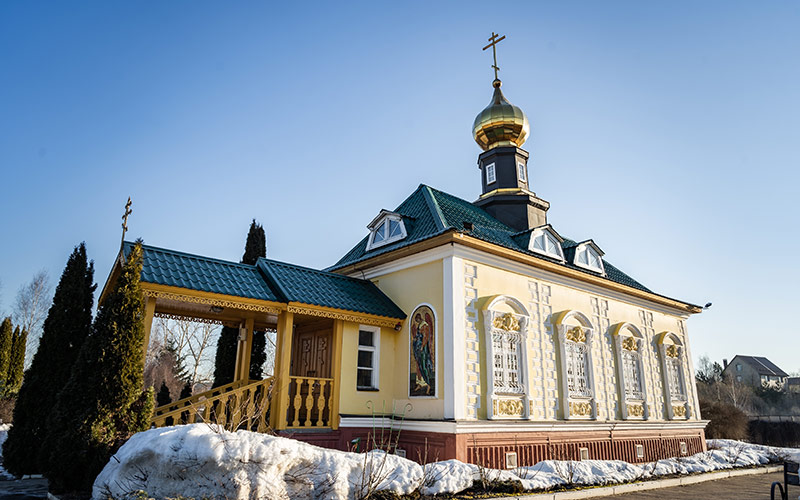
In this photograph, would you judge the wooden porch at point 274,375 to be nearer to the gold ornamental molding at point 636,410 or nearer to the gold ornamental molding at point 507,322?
the gold ornamental molding at point 507,322

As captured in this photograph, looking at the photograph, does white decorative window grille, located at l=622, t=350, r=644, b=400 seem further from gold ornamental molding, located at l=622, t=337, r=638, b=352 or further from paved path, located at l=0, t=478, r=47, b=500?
paved path, located at l=0, t=478, r=47, b=500

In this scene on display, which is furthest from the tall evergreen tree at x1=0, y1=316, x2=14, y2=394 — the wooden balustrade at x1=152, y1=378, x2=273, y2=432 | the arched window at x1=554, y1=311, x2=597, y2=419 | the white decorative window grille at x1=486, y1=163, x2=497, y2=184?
the arched window at x1=554, y1=311, x2=597, y2=419


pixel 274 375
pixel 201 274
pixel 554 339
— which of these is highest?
pixel 201 274

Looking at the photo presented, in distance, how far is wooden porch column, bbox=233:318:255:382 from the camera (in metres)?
11.8

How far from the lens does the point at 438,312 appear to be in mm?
11047

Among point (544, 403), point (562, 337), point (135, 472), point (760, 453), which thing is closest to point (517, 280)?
point (562, 337)

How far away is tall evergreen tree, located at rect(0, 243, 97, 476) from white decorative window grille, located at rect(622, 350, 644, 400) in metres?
13.8

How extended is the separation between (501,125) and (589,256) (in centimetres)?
552

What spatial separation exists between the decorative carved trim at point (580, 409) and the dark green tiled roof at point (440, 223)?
3.60 m

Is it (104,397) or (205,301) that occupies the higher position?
(205,301)

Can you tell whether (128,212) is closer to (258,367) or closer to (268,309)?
(268,309)

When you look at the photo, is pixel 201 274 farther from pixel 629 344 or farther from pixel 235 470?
pixel 629 344

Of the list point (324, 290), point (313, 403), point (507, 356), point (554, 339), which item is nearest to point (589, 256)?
point (554, 339)

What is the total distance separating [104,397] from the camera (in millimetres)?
7336
